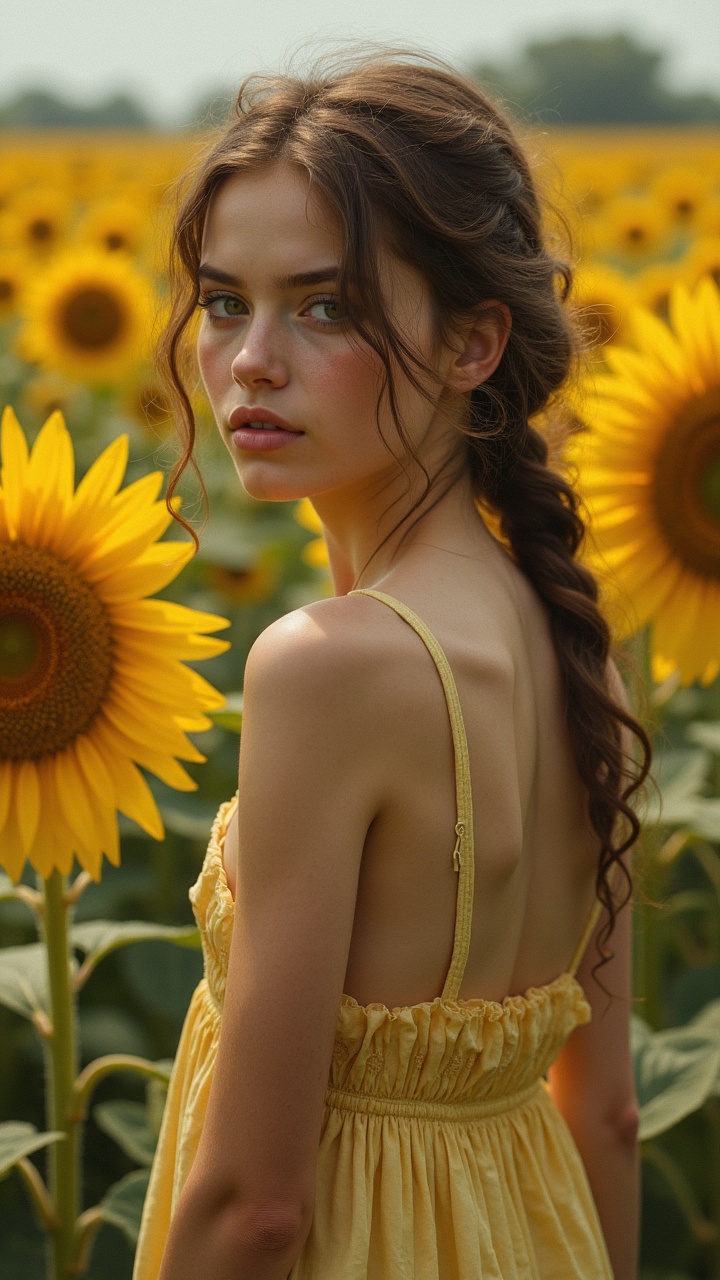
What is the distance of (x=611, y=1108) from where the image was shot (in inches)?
74.0

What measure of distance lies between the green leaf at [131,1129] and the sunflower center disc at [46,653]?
80cm

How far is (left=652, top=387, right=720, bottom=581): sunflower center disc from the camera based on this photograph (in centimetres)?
276

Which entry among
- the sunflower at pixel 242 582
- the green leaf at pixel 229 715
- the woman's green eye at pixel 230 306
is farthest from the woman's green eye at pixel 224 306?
the sunflower at pixel 242 582

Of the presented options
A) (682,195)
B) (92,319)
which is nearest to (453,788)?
(92,319)

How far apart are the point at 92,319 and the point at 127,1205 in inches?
194

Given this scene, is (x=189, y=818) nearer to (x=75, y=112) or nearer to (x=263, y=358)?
(x=263, y=358)

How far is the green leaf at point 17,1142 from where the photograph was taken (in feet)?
6.02

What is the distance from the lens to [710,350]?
272 cm

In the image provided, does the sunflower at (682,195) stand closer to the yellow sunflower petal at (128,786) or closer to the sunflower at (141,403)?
the sunflower at (141,403)

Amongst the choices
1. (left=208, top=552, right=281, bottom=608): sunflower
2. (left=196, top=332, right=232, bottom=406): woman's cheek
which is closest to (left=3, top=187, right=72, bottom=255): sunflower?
(left=208, top=552, right=281, bottom=608): sunflower

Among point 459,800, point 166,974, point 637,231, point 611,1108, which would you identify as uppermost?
point 637,231

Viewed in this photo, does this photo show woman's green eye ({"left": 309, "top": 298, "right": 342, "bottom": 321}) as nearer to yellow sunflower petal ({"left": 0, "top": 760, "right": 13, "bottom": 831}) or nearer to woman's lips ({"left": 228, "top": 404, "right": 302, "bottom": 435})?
woman's lips ({"left": 228, "top": 404, "right": 302, "bottom": 435})

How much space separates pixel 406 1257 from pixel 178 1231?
234 mm

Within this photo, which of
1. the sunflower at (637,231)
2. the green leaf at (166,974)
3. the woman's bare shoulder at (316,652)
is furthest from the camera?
the sunflower at (637,231)
